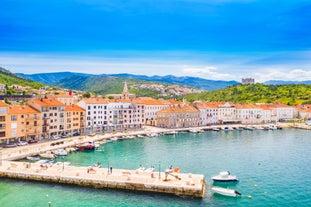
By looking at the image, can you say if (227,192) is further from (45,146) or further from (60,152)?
(45,146)

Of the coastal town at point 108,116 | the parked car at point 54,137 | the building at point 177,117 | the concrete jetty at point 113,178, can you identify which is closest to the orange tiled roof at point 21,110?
the coastal town at point 108,116

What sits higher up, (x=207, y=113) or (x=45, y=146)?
(x=207, y=113)

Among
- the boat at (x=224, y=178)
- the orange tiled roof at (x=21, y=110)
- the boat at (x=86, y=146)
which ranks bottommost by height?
Result: the boat at (x=224, y=178)

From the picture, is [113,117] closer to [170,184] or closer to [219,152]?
[219,152]

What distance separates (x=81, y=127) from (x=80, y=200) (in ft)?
176

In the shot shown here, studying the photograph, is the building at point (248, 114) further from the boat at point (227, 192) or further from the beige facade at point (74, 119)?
the boat at point (227, 192)

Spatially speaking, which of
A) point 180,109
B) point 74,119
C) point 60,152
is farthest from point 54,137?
point 180,109

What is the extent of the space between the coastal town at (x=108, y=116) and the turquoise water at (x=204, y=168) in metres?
14.1

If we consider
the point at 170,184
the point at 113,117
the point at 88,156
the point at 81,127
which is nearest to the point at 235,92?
the point at 113,117

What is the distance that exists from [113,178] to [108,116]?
5939cm

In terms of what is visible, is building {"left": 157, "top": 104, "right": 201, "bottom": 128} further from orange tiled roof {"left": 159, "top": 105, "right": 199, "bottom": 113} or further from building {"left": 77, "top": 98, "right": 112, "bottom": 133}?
building {"left": 77, "top": 98, "right": 112, "bottom": 133}

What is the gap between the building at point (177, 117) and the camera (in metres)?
117

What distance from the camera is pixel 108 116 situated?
333 ft

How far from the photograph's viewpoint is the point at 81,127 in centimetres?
9025
